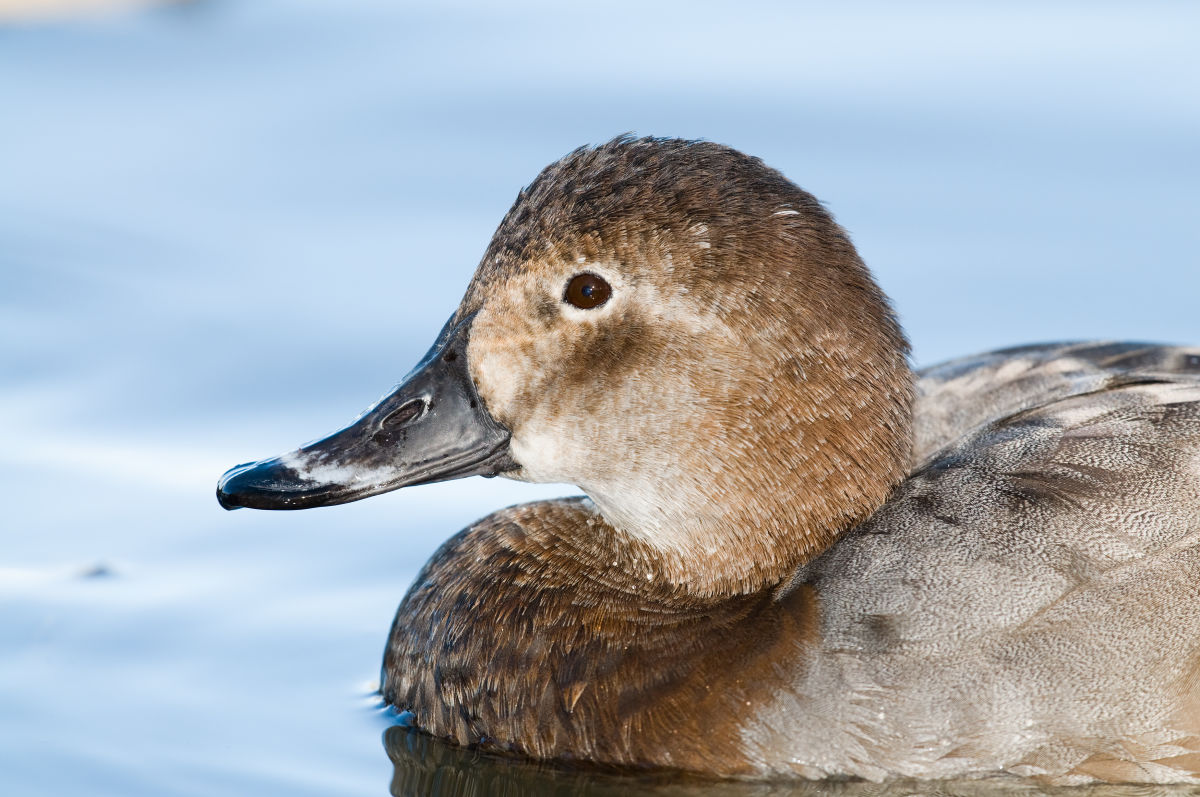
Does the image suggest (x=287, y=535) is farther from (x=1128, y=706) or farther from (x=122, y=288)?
(x=1128, y=706)

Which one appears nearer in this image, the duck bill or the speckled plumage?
the speckled plumage

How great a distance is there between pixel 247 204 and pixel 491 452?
3.57 meters

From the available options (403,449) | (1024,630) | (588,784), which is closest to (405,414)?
(403,449)

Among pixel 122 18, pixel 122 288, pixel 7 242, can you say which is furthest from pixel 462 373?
pixel 122 18

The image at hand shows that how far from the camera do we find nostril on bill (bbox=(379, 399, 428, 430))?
5.29 meters

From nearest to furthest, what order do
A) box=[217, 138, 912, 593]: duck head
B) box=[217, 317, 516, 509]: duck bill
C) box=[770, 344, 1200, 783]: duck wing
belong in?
box=[770, 344, 1200, 783]: duck wing → box=[217, 138, 912, 593]: duck head → box=[217, 317, 516, 509]: duck bill

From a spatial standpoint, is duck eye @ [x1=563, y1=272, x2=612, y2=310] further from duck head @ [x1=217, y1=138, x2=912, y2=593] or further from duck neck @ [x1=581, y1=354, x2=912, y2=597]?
duck neck @ [x1=581, y1=354, x2=912, y2=597]

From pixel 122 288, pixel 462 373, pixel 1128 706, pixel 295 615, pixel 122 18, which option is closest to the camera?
pixel 1128 706

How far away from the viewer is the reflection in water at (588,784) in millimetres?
4941

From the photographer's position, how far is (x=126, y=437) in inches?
278

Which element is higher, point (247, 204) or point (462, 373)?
point (247, 204)

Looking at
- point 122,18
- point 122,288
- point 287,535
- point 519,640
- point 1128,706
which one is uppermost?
point 122,18

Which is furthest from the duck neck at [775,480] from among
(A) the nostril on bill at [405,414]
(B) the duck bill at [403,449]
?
(A) the nostril on bill at [405,414]

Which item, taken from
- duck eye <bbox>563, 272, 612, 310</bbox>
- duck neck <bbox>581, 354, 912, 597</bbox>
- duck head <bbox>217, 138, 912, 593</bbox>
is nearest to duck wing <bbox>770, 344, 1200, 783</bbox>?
duck neck <bbox>581, 354, 912, 597</bbox>
